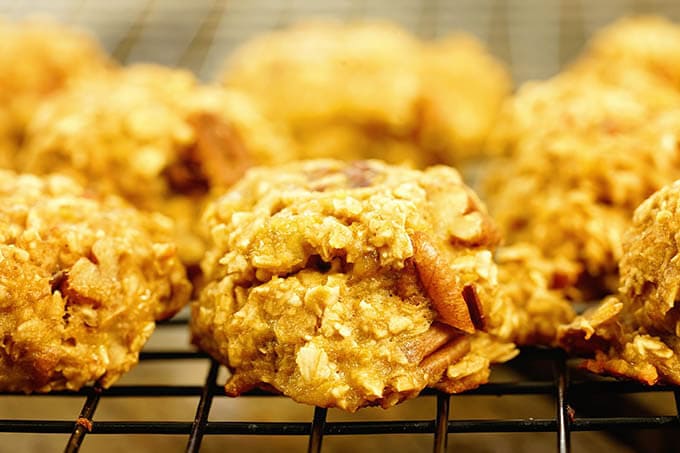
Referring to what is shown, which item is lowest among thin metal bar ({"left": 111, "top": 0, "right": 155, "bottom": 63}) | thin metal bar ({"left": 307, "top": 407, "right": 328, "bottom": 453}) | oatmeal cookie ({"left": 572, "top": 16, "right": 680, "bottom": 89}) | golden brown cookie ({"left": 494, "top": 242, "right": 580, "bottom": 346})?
thin metal bar ({"left": 307, "top": 407, "right": 328, "bottom": 453})

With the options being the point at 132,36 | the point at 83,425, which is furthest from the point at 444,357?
the point at 132,36

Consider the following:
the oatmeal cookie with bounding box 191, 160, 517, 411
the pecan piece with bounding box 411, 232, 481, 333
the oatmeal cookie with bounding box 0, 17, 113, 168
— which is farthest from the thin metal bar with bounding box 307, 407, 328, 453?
the oatmeal cookie with bounding box 0, 17, 113, 168

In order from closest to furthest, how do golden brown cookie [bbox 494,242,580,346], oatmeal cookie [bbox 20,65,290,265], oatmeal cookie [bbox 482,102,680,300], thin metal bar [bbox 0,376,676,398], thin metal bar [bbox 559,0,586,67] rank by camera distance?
thin metal bar [bbox 0,376,676,398]
golden brown cookie [bbox 494,242,580,346]
oatmeal cookie [bbox 482,102,680,300]
oatmeal cookie [bbox 20,65,290,265]
thin metal bar [bbox 559,0,586,67]

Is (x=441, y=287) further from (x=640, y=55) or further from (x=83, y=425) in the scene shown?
(x=640, y=55)

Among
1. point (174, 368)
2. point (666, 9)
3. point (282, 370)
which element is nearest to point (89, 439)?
point (174, 368)

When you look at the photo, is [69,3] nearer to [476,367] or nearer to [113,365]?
[113,365]

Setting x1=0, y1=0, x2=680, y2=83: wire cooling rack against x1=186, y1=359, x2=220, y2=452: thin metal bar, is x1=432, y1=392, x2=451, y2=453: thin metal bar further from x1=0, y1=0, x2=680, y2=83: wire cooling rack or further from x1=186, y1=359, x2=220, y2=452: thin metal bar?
x1=0, y1=0, x2=680, y2=83: wire cooling rack

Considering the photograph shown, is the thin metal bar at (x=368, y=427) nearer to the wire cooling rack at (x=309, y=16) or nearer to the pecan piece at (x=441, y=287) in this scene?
the pecan piece at (x=441, y=287)
